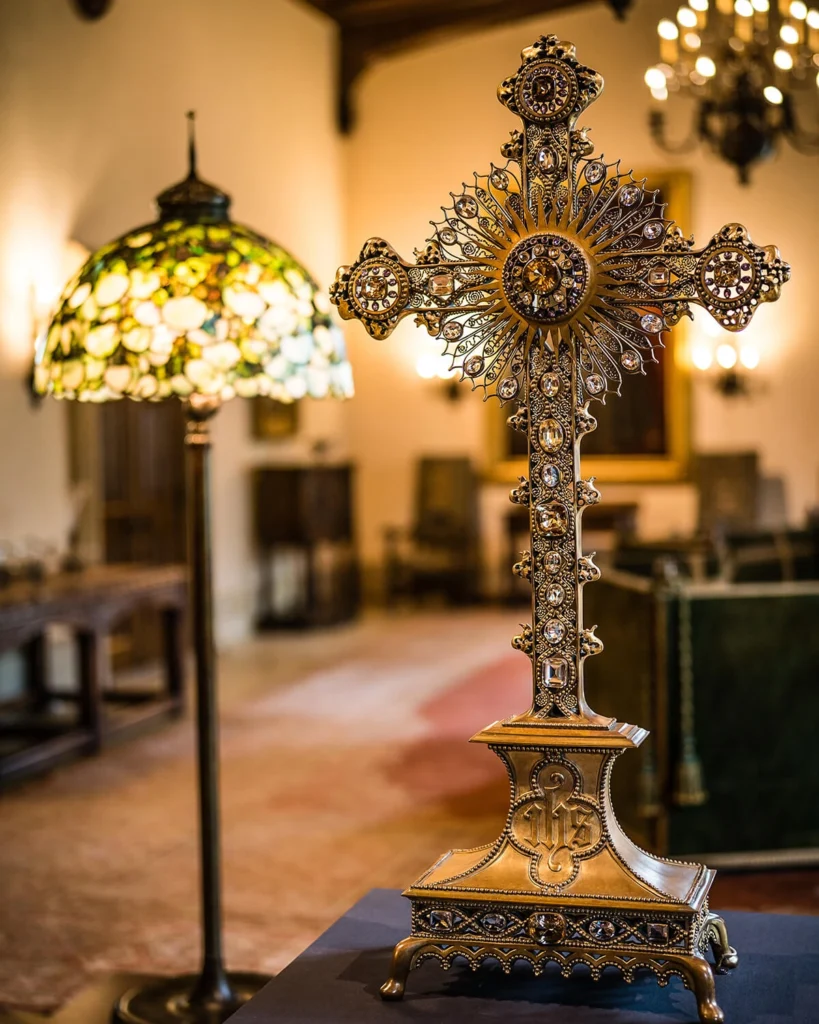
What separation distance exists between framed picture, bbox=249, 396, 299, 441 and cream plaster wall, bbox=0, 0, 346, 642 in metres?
0.16

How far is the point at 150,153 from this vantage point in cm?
898

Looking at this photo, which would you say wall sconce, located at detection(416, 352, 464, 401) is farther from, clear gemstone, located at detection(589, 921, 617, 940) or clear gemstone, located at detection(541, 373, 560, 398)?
clear gemstone, located at detection(589, 921, 617, 940)

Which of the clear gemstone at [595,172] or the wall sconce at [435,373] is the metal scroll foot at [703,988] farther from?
the wall sconce at [435,373]

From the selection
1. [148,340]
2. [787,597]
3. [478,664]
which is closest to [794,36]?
[787,597]

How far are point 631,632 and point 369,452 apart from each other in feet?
28.8

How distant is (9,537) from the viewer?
24.3 feet

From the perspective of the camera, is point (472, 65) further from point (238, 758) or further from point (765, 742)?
point (765, 742)

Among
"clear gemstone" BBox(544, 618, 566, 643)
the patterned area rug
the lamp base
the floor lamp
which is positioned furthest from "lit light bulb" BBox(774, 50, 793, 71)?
"clear gemstone" BBox(544, 618, 566, 643)

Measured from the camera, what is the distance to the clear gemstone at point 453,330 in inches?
63.5

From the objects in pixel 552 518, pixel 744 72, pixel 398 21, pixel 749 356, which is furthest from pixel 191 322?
pixel 398 21

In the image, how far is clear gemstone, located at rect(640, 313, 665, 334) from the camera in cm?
150

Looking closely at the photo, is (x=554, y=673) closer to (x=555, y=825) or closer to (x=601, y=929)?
(x=555, y=825)

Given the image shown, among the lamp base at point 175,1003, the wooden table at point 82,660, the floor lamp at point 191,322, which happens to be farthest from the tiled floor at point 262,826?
the floor lamp at point 191,322

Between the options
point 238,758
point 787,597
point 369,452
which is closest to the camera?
point 787,597
